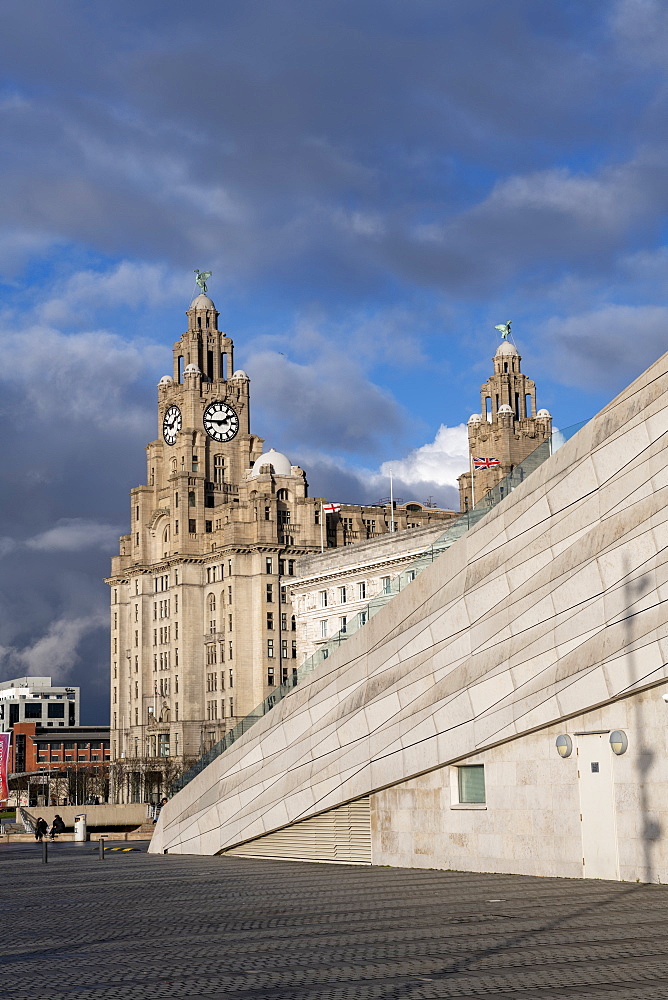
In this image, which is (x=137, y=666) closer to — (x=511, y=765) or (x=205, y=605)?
(x=205, y=605)

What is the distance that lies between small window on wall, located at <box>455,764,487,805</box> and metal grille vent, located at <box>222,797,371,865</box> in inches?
170

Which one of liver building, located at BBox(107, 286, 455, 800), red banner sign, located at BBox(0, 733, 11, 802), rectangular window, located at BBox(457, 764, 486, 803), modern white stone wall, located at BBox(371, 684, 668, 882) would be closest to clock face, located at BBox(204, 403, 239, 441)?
liver building, located at BBox(107, 286, 455, 800)

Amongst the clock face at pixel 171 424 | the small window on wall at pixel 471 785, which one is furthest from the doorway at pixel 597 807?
the clock face at pixel 171 424

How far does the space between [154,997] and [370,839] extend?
20.6 metres

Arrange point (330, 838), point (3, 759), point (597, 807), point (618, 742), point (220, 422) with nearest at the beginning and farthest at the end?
point (618, 742) → point (597, 807) → point (330, 838) → point (3, 759) → point (220, 422)

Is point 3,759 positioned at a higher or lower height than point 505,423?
lower

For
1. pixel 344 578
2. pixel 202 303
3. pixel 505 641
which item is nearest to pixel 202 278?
pixel 202 303

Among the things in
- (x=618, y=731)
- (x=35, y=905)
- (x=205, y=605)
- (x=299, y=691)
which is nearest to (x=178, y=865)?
(x=299, y=691)

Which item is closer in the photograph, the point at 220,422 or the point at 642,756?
the point at 642,756

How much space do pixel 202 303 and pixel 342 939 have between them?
489 feet

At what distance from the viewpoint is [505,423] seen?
15025 centimetres

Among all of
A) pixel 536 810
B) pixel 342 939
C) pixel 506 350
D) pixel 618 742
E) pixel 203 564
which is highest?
pixel 506 350

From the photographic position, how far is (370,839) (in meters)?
33.2

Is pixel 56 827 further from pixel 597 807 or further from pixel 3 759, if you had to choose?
pixel 597 807
